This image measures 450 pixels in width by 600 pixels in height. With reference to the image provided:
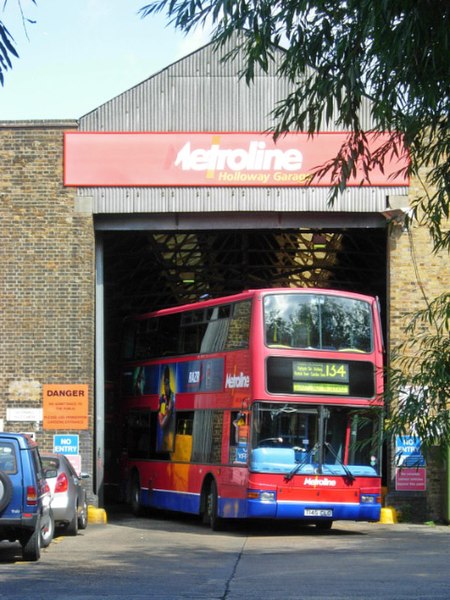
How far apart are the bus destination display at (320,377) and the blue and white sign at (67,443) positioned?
5948 millimetres

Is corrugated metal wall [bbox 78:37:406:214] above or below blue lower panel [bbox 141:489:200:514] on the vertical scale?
above

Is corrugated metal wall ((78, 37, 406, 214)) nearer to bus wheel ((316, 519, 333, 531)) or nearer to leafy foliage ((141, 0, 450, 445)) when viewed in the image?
bus wheel ((316, 519, 333, 531))

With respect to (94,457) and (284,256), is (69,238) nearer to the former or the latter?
(94,457)

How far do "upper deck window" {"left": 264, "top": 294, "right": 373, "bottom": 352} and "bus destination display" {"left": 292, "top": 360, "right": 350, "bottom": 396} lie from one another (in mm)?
306

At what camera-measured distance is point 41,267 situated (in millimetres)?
26109

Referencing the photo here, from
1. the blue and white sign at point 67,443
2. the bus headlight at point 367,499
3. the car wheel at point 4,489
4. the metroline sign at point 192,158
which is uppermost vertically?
the metroline sign at point 192,158

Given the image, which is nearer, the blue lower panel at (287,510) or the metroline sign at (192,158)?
the blue lower panel at (287,510)

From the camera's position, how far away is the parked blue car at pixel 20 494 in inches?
598

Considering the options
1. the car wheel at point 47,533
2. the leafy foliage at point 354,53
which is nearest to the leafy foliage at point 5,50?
the leafy foliage at point 354,53

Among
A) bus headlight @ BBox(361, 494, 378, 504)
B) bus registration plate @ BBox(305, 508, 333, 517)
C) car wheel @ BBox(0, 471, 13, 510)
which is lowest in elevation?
bus registration plate @ BBox(305, 508, 333, 517)

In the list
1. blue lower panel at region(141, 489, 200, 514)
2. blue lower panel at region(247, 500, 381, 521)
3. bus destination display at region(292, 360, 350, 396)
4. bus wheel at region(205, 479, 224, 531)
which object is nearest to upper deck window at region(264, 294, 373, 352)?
bus destination display at region(292, 360, 350, 396)

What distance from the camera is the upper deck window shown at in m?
21.8

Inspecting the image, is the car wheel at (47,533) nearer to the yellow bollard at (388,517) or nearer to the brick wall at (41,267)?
the brick wall at (41,267)

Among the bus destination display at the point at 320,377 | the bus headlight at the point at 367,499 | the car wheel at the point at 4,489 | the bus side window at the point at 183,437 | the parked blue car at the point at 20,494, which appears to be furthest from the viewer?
the bus side window at the point at 183,437
